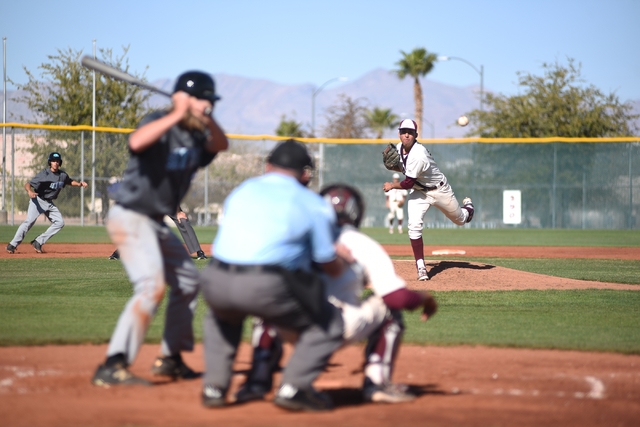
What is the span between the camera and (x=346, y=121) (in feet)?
194

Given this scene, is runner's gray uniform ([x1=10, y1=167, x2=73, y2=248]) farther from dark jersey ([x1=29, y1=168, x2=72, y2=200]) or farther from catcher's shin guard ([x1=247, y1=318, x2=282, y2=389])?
catcher's shin guard ([x1=247, y1=318, x2=282, y2=389])

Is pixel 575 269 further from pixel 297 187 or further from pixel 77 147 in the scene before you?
pixel 77 147

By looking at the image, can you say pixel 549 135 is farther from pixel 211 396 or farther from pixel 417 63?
pixel 211 396


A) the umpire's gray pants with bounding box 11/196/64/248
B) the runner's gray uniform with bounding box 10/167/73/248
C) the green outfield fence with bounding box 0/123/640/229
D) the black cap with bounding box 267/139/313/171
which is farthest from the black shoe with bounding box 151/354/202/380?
the green outfield fence with bounding box 0/123/640/229

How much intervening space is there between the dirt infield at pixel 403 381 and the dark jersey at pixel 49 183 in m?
8.84

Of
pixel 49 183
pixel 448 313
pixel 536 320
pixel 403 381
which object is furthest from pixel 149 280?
pixel 49 183

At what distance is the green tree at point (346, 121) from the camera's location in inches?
2319

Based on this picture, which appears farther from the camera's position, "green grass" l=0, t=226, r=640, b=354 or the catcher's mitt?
the catcher's mitt

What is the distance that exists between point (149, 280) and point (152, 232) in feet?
1.08

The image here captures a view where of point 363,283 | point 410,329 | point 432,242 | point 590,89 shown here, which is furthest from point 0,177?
point 590,89

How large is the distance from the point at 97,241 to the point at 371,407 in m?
→ 17.0

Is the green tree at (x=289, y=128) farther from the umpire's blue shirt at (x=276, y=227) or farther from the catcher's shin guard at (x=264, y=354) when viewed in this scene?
the umpire's blue shirt at (x=276, y=227)

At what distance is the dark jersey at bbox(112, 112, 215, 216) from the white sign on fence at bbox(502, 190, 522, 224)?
27.6 metres

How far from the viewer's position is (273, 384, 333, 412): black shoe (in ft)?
12.2
